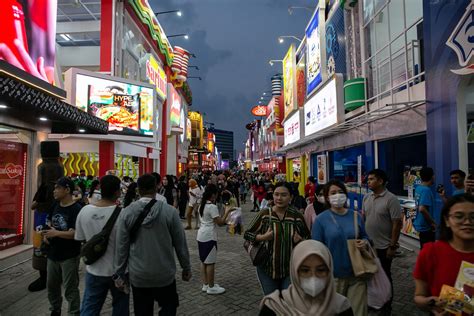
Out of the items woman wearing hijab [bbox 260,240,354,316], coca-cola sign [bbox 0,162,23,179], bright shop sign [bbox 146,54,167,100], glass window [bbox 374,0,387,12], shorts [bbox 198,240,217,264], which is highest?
bright shop sign [bbox 146,54,167,100]

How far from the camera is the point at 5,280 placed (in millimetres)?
6285

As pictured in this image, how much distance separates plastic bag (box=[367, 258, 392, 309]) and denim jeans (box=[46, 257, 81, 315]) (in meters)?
3.33

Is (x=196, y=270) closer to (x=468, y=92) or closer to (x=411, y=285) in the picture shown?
(x=411, y=285)

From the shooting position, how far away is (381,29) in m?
10.9

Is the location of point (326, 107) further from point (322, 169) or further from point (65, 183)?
point (65, 183)

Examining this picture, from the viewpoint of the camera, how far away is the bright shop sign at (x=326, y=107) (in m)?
12.7

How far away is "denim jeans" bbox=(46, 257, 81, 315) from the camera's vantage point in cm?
400

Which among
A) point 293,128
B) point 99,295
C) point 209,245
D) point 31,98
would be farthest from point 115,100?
point 99,295

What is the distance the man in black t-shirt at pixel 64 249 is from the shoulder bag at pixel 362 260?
312cm

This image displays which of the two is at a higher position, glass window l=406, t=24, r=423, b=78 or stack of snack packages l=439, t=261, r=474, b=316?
glass window l=406, t=24, r=423, b=78

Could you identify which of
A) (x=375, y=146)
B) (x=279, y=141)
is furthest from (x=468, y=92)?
(x=279, y=141)

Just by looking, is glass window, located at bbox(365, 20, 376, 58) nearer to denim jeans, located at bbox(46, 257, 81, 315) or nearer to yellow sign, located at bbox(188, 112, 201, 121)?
denim jeans, located at bbox(46, 257, 81, 315)

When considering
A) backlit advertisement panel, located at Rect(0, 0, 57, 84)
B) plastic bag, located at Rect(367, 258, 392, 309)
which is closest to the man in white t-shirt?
plastic bag, located at Rect(367, 258, 392, 309)

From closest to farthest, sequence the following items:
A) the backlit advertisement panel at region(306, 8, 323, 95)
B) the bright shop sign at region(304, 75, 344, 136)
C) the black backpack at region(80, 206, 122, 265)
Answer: the black backpack at region(80, 206, 122, 265), the bright shop sign at region(304, 75, 344, 136), the backlit advertisement panel at region(306, 8, 323, 95)
